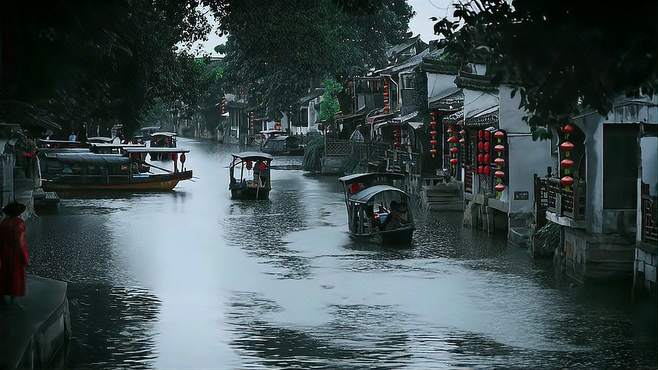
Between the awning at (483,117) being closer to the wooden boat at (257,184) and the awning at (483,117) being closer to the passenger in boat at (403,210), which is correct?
the passenger in boat at (403,210)

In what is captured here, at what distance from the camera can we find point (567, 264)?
2825cm

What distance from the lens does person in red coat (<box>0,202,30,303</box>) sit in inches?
733

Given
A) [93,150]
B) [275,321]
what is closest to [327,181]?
[93,150]

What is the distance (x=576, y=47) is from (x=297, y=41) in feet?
70.1

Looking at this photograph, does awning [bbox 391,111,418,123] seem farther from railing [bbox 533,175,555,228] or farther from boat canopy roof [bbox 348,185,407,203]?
railing [bbox 533,175,555,228]

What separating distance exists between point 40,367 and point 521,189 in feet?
67.7

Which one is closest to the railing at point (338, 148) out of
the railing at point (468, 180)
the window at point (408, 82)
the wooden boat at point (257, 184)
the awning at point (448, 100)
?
the window at point (408, 82)

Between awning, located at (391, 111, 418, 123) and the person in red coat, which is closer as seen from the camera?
the person in red coat

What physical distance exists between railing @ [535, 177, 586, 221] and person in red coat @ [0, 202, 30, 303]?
1318 cm

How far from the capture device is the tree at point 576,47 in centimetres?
1031

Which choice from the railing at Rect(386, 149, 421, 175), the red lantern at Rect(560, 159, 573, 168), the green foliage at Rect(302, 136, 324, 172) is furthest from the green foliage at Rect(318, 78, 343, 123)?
the red lantern at Rect(560, 159, 573, 168)

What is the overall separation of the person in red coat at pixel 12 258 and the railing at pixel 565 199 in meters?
13.2

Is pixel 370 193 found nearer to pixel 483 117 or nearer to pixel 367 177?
pixel 367 177

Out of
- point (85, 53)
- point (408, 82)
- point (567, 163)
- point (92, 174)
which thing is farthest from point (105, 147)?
point (85, 53)
